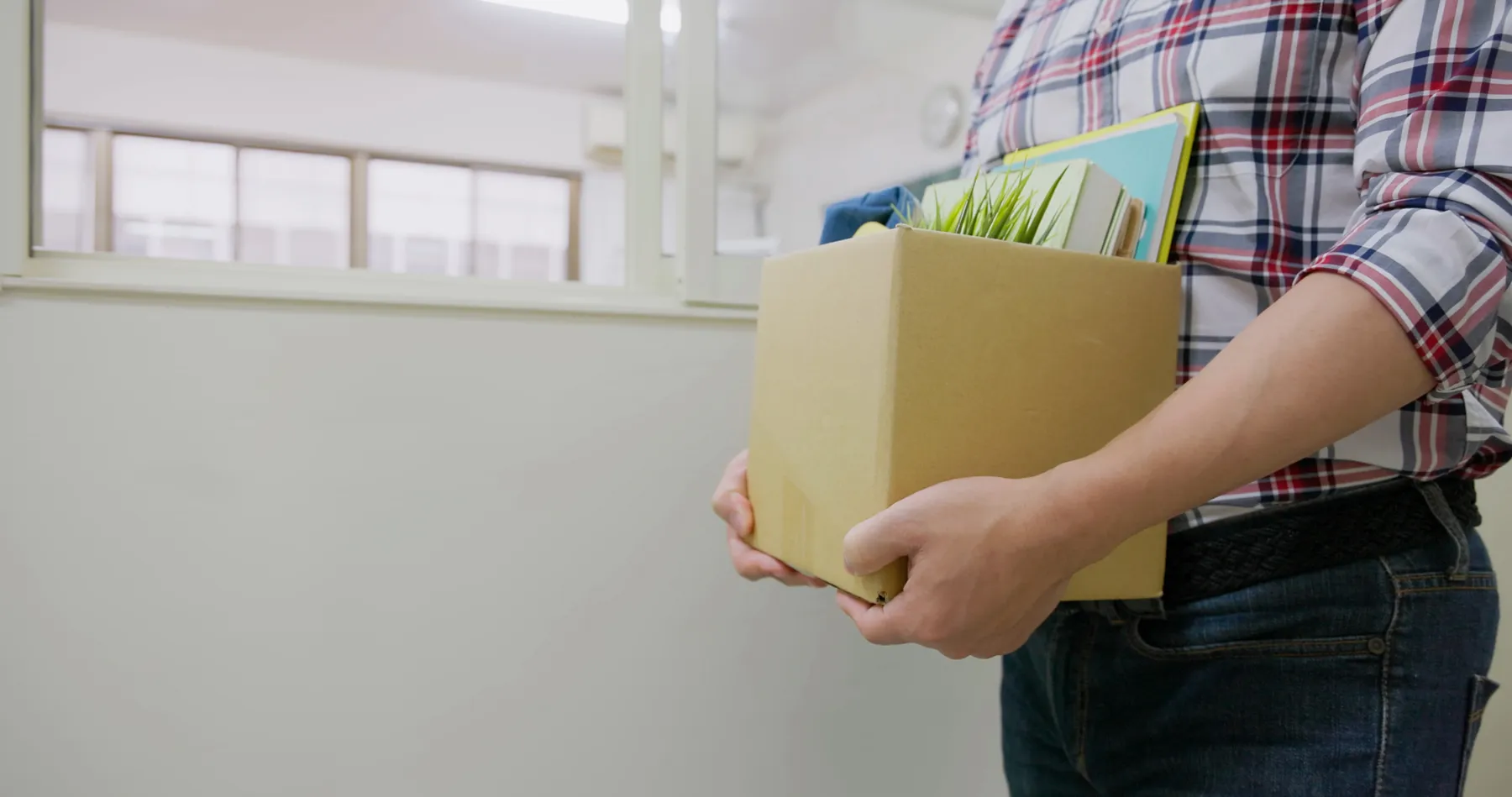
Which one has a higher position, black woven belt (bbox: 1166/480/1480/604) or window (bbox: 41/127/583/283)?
window (bbox: 41/127/583/283)

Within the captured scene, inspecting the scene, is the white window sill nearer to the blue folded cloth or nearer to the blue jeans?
the blue folded cloth

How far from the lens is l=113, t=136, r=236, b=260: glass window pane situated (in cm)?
368

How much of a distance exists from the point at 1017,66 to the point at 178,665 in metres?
1.09

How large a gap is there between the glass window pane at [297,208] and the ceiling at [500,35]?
55 centimetres

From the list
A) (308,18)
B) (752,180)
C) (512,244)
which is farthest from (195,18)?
(752,180)

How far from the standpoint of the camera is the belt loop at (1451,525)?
1.83 ft

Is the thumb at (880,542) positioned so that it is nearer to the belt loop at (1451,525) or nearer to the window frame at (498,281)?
the belt loop at (1451,525)

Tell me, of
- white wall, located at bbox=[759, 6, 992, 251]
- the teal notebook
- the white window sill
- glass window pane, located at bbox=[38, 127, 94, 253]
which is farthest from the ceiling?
the teal notebook

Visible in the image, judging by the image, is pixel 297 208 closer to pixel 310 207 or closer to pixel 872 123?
pixel 310 207

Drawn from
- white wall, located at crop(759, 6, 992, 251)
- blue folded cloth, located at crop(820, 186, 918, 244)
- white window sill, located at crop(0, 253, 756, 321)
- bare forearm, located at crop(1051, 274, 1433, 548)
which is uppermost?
white wall, located at crop(759, 6, 992, 251)

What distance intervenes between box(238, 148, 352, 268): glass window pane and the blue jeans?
4.38 m

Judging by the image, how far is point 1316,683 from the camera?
560 millimetres

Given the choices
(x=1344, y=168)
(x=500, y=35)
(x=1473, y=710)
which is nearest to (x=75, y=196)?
(x=500, y=35)

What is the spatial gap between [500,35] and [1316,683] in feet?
11.3
